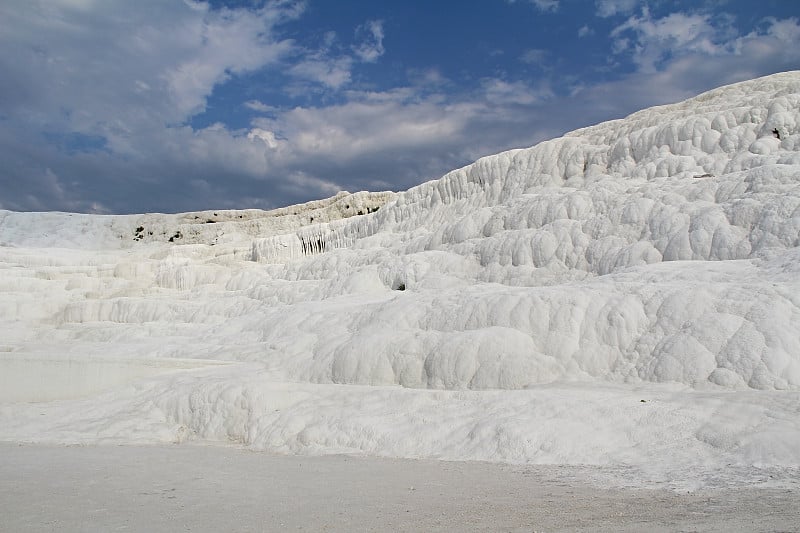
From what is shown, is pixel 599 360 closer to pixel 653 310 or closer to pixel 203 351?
pixel 653 310

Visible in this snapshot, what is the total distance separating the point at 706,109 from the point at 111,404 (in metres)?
21.2

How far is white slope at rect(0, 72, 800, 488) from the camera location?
812 cm

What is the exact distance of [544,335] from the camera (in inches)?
446

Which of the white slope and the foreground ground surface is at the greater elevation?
the white slope

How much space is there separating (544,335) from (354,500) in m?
6.26

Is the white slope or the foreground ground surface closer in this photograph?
the foreground ground surface

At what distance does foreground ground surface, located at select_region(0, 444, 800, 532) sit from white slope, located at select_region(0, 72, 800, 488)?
84 centimetres

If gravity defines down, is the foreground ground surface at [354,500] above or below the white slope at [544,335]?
below

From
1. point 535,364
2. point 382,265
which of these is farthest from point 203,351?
point 535,364

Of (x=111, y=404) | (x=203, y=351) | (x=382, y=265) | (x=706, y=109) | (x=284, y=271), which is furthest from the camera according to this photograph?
(x=284, y=271)

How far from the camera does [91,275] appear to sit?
33.2 m

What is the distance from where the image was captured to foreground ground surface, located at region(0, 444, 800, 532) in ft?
16.1

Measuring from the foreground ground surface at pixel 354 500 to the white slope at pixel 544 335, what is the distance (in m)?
0.84

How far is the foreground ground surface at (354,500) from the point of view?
490 cm
